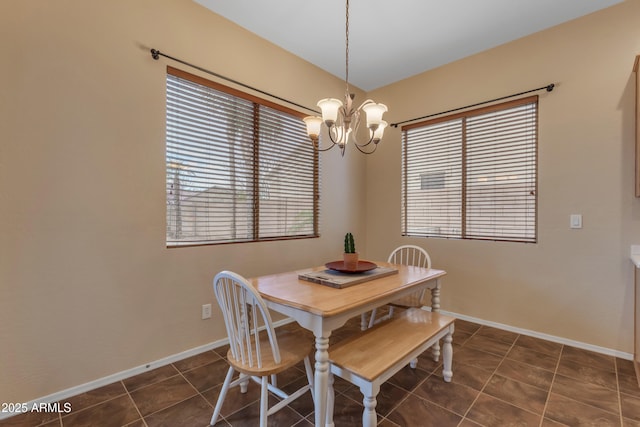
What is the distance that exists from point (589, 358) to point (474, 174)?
1.85m

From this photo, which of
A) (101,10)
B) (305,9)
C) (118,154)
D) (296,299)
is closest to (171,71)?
(101,10)

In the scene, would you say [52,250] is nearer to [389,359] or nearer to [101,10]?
[101,10]

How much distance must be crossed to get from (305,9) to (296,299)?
2.35 metres

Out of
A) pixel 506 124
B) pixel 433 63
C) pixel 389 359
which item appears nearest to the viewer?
pixel 389 359

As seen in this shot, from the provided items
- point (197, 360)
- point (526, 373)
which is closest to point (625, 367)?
point (526, 373)

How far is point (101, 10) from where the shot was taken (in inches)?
75.1

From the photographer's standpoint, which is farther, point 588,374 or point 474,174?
point 474,174

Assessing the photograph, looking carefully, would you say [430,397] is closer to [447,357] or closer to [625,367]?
[447,357]

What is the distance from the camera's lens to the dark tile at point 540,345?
7.97ft

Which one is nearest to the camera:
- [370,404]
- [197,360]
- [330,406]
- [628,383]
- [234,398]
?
[370,404]

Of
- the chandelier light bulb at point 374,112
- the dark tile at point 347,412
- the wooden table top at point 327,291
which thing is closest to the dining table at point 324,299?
the wooden table top at point 327,291

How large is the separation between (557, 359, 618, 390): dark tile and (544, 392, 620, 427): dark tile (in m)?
0.36

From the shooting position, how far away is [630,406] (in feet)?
5.68

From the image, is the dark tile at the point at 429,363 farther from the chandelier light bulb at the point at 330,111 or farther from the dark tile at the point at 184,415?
the chandelier light bulb at the point at 330,111
